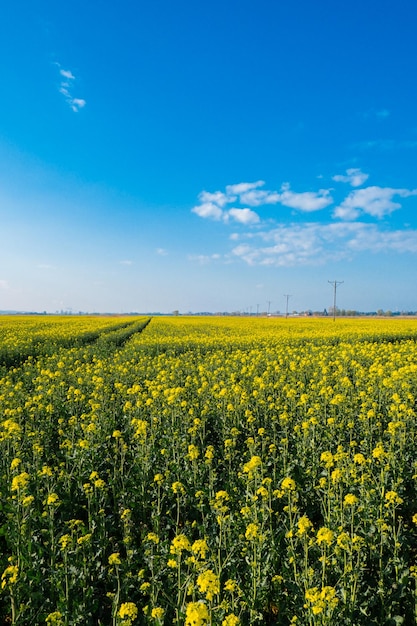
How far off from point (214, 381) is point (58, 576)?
294 inches

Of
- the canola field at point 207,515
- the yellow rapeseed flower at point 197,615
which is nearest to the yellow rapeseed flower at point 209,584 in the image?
the canola field at point 207,515

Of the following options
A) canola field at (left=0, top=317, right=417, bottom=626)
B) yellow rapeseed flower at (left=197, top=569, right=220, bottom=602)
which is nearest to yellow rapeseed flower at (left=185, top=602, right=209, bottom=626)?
canola field at (left=0, top=317, right=417, bottom=626)

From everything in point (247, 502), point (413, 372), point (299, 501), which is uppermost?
point (413, 372)

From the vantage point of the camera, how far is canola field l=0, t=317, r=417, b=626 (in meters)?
3.25

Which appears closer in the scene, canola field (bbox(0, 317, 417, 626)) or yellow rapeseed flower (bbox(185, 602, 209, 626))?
yellow rapeseed flower (bbox(185, 602, 209, 626))

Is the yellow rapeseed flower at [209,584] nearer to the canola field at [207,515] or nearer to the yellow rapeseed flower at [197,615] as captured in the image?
the canola field at [207,515]

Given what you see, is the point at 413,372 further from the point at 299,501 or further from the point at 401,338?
the point at 401,338

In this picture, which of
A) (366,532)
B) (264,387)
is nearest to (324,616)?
(366,532)

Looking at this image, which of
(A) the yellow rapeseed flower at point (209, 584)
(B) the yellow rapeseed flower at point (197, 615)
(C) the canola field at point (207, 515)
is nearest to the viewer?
(B) the yellow rapeseed flower at point (197, 615)

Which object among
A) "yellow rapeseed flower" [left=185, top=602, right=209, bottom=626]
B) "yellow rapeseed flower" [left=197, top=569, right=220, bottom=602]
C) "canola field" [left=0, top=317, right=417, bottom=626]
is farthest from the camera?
"canola field" [left=0, top=317, right=417, bottom=626]

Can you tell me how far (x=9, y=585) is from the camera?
3.09 m

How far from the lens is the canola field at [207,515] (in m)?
3.25

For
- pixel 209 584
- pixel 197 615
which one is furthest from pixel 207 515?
A: pixel 197 615

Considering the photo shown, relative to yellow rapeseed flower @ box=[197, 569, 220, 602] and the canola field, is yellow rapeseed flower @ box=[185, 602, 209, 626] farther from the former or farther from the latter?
yellow rapeseed flower @ box=[197, 569, 220, 602]
